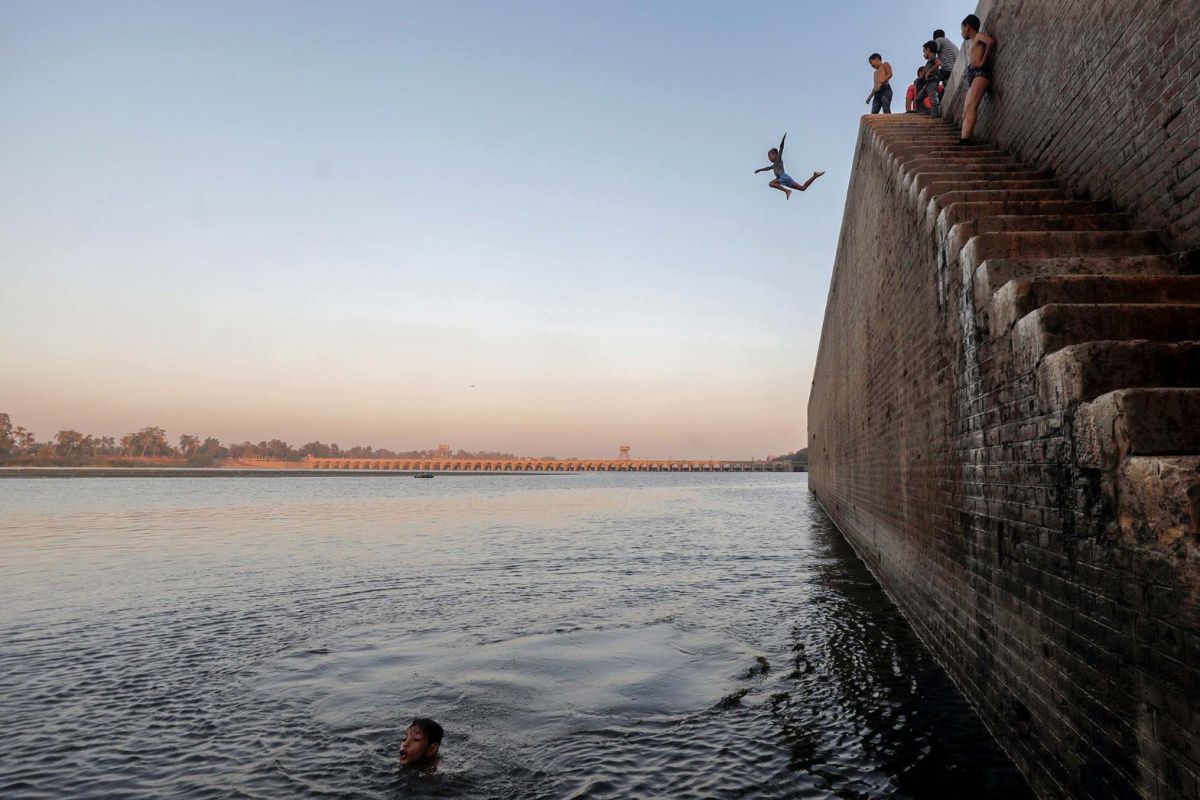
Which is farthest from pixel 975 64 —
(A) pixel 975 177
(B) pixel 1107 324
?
(B) pixel 1107 324

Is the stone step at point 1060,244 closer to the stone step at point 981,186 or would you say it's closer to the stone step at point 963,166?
the stone step at point 981,186

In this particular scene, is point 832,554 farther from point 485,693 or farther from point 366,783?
point 366,783

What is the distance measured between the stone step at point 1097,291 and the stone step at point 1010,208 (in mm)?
1655

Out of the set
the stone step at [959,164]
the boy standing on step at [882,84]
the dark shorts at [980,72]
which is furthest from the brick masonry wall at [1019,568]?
the boy standing on step at [882,84]

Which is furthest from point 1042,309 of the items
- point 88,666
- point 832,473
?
point 832,473

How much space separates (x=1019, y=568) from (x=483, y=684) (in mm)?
4884

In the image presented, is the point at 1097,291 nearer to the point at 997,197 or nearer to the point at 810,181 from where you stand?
the point at 997,197

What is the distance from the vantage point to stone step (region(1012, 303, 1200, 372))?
364cm

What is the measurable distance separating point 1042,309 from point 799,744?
11.4ft

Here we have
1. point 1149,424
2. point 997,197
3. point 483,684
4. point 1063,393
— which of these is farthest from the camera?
point 483,684

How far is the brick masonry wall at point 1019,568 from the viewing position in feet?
8.87

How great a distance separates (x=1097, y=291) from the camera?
13.8 feet

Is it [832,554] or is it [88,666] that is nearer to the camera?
[88,666]

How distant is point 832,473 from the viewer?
22.9 metres
